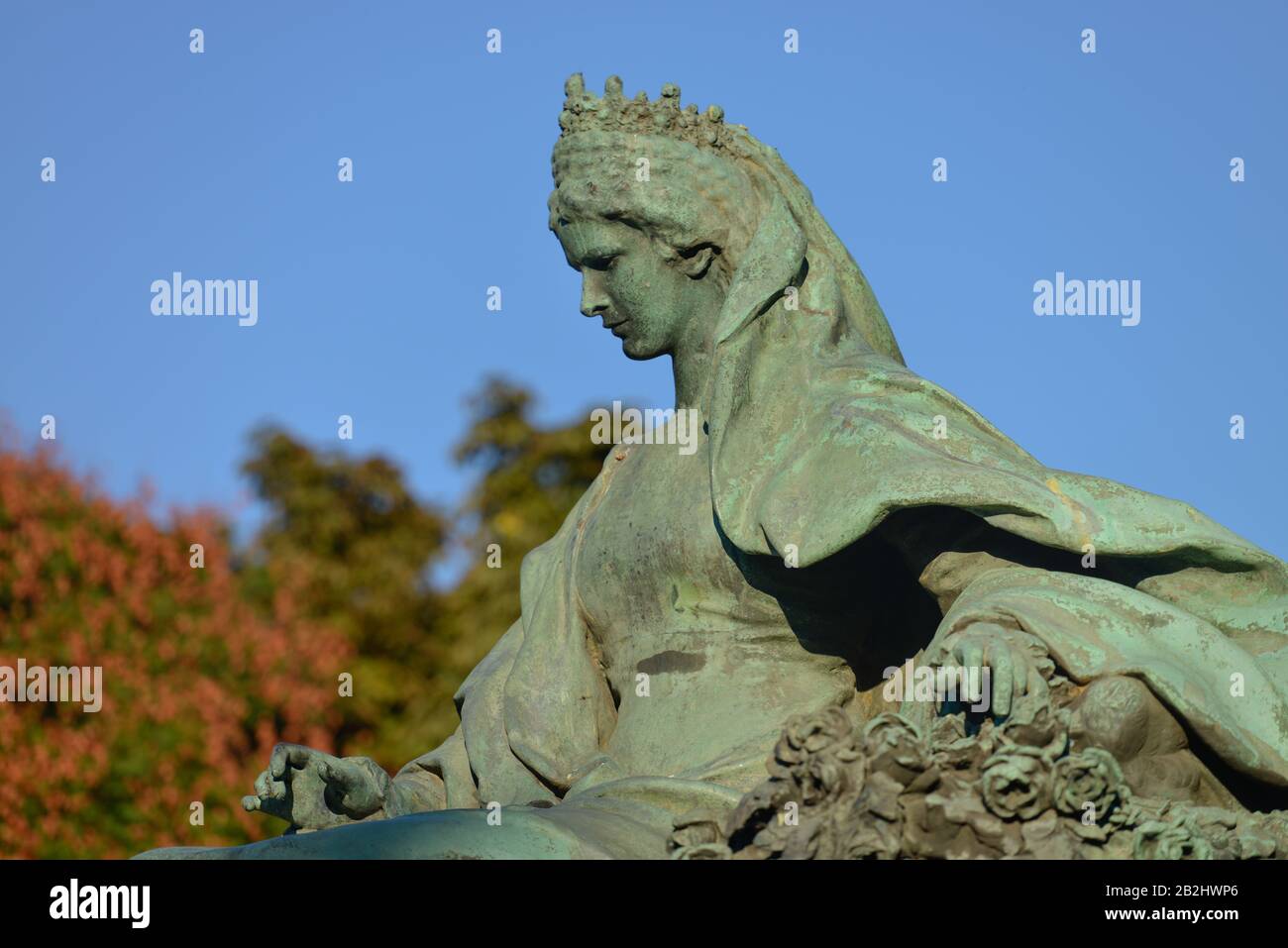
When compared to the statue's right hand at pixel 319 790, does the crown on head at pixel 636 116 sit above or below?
above

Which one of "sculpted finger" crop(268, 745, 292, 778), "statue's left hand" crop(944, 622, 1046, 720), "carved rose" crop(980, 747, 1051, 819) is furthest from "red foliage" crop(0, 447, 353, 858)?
"carved rose" crop(980, 747, 1051, 819)

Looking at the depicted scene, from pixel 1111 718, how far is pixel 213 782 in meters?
13.7

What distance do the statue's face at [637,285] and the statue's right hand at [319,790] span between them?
1.85 meters

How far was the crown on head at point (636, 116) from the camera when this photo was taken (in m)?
9.01

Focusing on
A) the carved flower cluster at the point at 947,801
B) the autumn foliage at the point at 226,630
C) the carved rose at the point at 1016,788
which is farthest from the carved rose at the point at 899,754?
the autumn foliage at the point at 226,630

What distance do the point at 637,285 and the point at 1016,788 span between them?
2.75 metres

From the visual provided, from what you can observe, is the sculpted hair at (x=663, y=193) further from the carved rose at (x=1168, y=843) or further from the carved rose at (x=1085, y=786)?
→ the carved rose at (x=1168, y=843)

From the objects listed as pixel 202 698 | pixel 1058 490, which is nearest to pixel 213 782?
pixel 202 698

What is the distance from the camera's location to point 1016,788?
23.0ft

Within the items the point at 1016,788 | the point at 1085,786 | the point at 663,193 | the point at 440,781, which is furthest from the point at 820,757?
the point at 440,781

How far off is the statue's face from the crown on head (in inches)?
14.4

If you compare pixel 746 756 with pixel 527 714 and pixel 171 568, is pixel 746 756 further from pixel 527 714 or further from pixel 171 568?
pixel 171 568

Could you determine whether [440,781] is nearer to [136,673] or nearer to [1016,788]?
[1016,788]

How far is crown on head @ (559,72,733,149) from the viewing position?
901 cm
